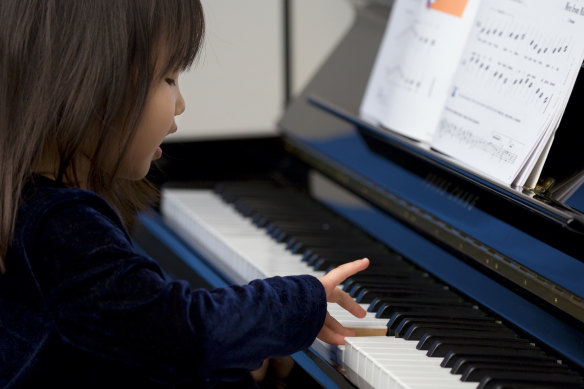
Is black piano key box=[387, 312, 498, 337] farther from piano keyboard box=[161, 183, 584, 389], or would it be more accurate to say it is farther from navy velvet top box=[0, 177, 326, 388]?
navy velvet top box=[0, 177, 326, 388]

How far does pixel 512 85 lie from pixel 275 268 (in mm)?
536

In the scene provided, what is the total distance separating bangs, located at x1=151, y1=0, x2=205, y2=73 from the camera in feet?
3.81

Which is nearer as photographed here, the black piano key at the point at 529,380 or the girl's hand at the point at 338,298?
the black piano key at the point at 529,380

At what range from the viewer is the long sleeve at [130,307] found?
1.07 metres

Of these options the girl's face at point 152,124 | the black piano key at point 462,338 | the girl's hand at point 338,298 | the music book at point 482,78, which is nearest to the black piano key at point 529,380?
the black piano key at point 462,338

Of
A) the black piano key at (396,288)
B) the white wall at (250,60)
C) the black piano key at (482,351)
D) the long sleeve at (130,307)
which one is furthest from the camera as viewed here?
the white wall at (250,60)

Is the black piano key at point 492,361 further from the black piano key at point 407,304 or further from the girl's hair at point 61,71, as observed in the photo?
the girl's hair at point 61,71

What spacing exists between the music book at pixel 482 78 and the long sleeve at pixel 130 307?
20.5 inches

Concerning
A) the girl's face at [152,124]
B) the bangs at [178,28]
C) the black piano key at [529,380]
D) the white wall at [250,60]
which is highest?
the bangs at [178,28]

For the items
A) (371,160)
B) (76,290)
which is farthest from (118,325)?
(371,160)

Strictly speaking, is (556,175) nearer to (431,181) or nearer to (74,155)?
(431,181)

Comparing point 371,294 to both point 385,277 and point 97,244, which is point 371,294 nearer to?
point 385,277

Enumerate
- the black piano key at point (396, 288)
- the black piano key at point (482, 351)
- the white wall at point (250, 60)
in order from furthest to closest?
the white wall at point (250, 60), the black piano key at point (396, 288), the black piano key at point (482, 351)

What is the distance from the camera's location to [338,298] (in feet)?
4.05
